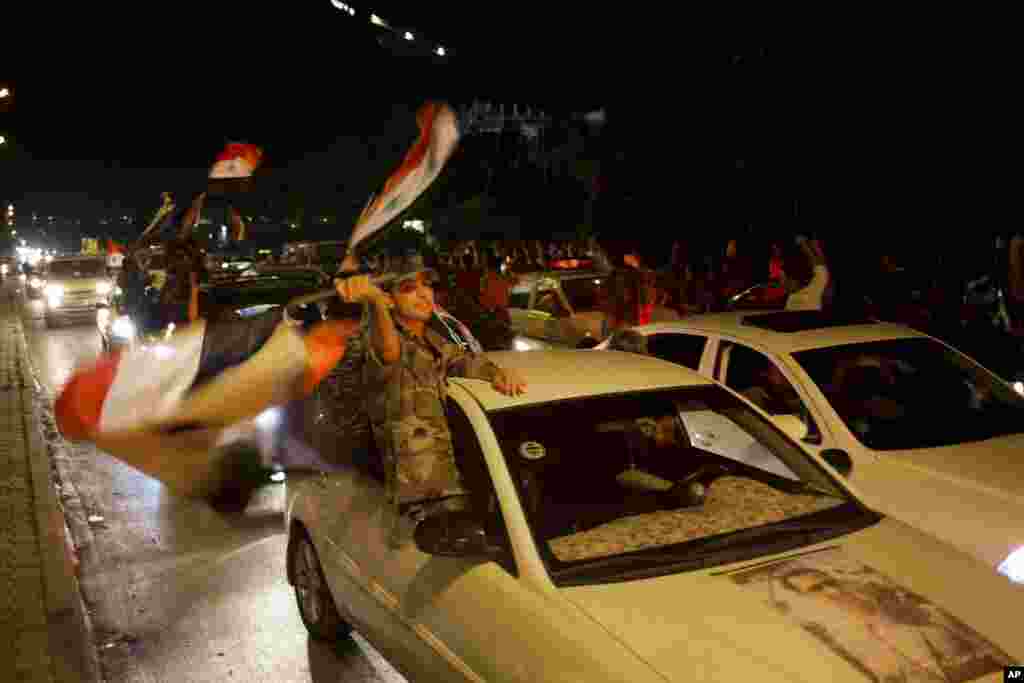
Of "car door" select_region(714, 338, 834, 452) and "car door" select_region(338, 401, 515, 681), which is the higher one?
"car door" select_region(714, 338, 834, 452)

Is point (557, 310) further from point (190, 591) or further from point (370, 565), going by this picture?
point (370, 565)

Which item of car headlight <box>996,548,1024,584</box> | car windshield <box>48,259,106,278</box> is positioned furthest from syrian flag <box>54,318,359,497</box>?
car windshield <box>48,259,106,278</box>

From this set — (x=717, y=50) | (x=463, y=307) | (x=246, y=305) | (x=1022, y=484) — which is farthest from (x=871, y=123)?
(x=1022, y=484)

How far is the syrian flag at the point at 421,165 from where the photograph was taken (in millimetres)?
3994

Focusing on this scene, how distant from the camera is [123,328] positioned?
14734mm

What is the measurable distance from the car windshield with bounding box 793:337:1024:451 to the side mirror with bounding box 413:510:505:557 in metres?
2.45

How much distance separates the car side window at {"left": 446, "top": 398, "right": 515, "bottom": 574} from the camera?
3.47 m

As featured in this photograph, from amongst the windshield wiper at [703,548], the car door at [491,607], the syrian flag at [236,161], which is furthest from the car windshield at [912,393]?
the syrian flag at [236,161]

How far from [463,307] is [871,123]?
731 centimetres

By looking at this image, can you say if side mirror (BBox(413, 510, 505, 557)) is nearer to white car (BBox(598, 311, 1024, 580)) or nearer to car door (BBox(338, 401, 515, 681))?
car door (BBox(338, 401, 515, 681))

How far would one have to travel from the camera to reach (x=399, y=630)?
386cm

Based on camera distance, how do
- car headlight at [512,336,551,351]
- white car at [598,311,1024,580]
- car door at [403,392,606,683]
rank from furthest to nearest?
1. car headlight at [512,336,551,351]
2. white car at [598,311,1024,580]
3. car door at [403,392,606,683]

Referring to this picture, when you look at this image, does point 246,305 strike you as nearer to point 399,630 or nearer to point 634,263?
point 634,263

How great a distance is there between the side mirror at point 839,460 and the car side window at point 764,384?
302 millimetres
